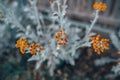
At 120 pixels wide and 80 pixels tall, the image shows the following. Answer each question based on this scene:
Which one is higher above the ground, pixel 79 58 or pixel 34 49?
pixel 34 49

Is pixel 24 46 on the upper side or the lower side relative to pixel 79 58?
upper

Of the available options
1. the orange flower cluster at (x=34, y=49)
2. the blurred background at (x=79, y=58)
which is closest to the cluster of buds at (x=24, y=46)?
the orange flower cluster at (x=34, y=49)

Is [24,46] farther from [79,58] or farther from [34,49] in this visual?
[79,58]

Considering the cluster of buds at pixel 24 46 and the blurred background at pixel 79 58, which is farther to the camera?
Answer: the blurred background at pixel 79 58

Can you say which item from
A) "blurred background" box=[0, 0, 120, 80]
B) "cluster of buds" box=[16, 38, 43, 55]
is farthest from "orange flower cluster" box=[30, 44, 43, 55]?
"blurred background" box=[0, 0, 120, 80]

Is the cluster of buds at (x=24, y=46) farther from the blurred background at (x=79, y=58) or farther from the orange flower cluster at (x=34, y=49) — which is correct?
the blurred background at (x=79, y=58)

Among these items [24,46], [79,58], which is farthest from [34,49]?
[79,58]

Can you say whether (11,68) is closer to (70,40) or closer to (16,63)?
(16,63)

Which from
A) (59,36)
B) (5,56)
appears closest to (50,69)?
(5,56)

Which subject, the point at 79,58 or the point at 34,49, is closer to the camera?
the point at 34,49
